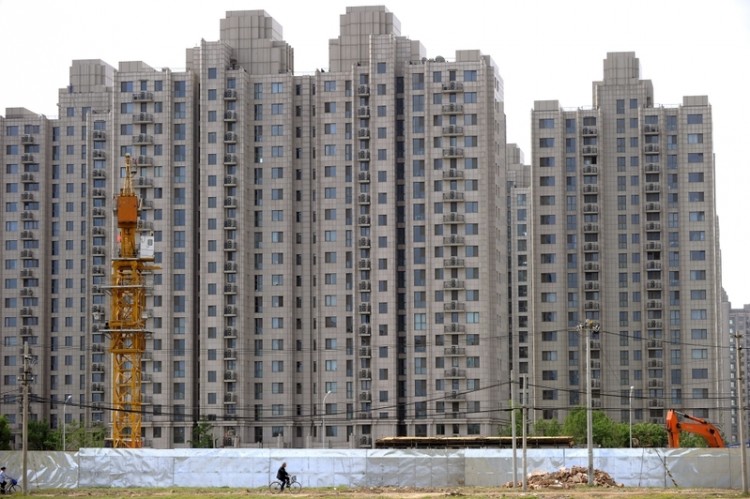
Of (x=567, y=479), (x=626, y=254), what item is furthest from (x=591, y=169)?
(x=567, y=479)

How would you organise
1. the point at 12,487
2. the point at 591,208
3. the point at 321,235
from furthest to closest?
1. the point at 591,208
2. the point at 321,235
3. the point at 12,487

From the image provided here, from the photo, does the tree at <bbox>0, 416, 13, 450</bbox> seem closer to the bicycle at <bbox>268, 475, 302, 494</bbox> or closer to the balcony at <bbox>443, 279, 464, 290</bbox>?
the balcony at <bbox>443, 279, 464, 290</bbox>

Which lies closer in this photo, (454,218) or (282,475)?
(282,475)

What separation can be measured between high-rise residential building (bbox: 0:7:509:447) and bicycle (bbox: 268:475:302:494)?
66.6 m

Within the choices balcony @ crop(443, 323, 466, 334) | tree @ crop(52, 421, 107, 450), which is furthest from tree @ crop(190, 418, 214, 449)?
balcony @ crop(443, 323, 466, 334)

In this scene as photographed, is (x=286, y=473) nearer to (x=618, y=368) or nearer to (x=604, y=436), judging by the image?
(x=604, y=436)

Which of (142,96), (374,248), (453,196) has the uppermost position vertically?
(142,96)

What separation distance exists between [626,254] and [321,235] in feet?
140

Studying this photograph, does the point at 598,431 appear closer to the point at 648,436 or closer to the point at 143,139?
the point at 648,436

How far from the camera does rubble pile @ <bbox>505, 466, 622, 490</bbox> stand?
322 feet

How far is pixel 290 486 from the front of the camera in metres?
101

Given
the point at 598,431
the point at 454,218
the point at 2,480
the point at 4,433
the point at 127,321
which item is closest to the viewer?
the point at 2,480

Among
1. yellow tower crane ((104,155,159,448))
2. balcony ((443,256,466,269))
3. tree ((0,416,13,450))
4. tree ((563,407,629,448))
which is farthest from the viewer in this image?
tree ((0,416,13,450))

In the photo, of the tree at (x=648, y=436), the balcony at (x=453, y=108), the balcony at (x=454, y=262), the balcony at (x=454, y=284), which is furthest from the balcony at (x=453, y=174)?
the tree at (x=648, y=436)
